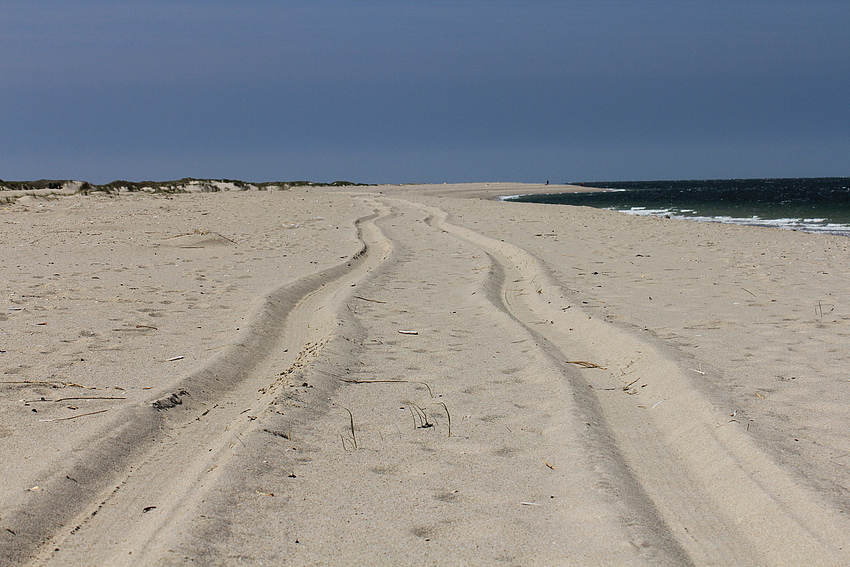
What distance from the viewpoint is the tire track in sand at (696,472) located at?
2.22 metres

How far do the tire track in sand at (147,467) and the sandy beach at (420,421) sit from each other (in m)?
0.01

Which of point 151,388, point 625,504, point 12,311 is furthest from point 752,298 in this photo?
point 12,311

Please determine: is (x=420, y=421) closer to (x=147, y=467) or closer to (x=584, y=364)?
(x=147, y=467)

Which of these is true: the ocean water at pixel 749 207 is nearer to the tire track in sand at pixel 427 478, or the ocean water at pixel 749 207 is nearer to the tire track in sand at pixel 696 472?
the tire track in sand at pixel 696 472

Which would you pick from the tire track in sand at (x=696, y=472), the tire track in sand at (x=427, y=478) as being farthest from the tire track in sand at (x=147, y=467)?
the tire track in sand at (x=696, y=472)

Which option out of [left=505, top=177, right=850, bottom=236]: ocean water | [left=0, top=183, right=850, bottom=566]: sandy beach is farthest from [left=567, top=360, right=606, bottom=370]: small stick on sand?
[left=505, top=177, right=850, bottom=236]: ocean water

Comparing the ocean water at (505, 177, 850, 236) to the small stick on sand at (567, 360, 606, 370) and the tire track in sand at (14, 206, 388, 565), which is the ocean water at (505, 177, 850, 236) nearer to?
the small stick on sand at (567, 360, 606, 370)

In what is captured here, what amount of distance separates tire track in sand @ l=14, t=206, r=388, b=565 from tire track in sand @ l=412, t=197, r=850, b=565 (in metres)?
1.86

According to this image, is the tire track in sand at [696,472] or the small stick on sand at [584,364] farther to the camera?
the small stick on sand at [584,364]

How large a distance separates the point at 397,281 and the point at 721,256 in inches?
229

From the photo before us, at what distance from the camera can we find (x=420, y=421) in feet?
10.8

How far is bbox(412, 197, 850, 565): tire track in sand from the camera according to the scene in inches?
87.4

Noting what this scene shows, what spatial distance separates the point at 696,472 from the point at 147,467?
252 centimetres

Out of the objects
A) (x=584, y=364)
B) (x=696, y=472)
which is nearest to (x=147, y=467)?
(x=696, y=472)
